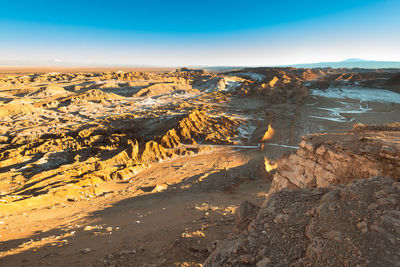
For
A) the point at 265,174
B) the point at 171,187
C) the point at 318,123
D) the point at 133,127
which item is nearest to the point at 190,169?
the point at 171,187

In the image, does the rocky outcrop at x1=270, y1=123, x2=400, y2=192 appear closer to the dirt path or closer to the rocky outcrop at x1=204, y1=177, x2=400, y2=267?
the rocky outcrop at x1=204, y1=177, x2=400, y2=267

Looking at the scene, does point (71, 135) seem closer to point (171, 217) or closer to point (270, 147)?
point (171, 217)

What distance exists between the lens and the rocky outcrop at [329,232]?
2445 mm

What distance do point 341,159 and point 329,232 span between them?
3.23 metres

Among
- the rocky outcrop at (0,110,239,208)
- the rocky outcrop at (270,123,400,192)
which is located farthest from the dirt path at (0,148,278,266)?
the rocky outcrop at (270,123,400,192)

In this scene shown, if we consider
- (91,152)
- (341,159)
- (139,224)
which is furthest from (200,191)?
(91,152)

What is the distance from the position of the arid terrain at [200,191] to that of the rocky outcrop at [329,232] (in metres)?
0.02

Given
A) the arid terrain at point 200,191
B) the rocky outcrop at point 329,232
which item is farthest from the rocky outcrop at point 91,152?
the rocky outcrop at point 329,232

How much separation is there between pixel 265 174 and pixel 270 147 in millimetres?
5673

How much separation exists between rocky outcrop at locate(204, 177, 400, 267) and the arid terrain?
0.02 m

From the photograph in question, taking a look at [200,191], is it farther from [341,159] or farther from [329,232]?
[329,232]

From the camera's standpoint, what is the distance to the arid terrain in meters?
2.95

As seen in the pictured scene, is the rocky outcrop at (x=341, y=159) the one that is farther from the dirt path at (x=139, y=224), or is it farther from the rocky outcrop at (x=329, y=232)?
the dirt path at (x=139, y=224)

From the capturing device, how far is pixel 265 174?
499 inches
